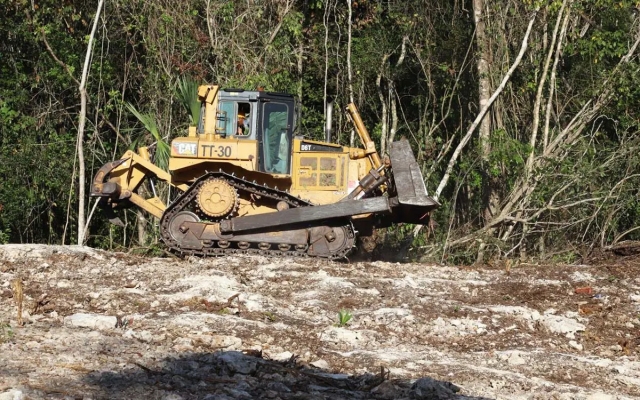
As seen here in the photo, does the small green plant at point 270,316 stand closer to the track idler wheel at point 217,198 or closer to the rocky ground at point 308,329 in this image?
the rocky ground at point 308,329

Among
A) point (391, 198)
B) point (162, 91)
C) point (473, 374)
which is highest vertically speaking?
point (162, 91)

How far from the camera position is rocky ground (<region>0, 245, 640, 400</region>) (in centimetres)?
693

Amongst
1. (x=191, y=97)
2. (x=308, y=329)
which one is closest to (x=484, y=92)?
(x=191, y=97)

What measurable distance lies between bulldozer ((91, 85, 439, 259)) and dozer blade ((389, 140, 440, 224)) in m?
0.01

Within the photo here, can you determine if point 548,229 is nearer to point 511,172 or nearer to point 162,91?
point 511,172

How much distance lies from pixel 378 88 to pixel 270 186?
7242mm

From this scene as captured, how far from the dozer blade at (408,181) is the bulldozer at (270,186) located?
13mm

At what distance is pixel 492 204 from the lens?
63.5ft

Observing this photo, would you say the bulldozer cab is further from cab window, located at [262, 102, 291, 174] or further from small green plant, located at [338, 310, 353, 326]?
small green plant, located at [338, 310, 353, 326]

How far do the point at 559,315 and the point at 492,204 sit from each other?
919 cm

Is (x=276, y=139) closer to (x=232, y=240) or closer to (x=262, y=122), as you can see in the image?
(x=262, y=122)

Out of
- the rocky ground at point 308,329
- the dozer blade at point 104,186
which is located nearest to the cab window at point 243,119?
the dozer blade at point 104,186

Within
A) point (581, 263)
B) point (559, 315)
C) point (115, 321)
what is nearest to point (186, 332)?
point (115, 321)

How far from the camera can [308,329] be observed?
9062 millimetres
